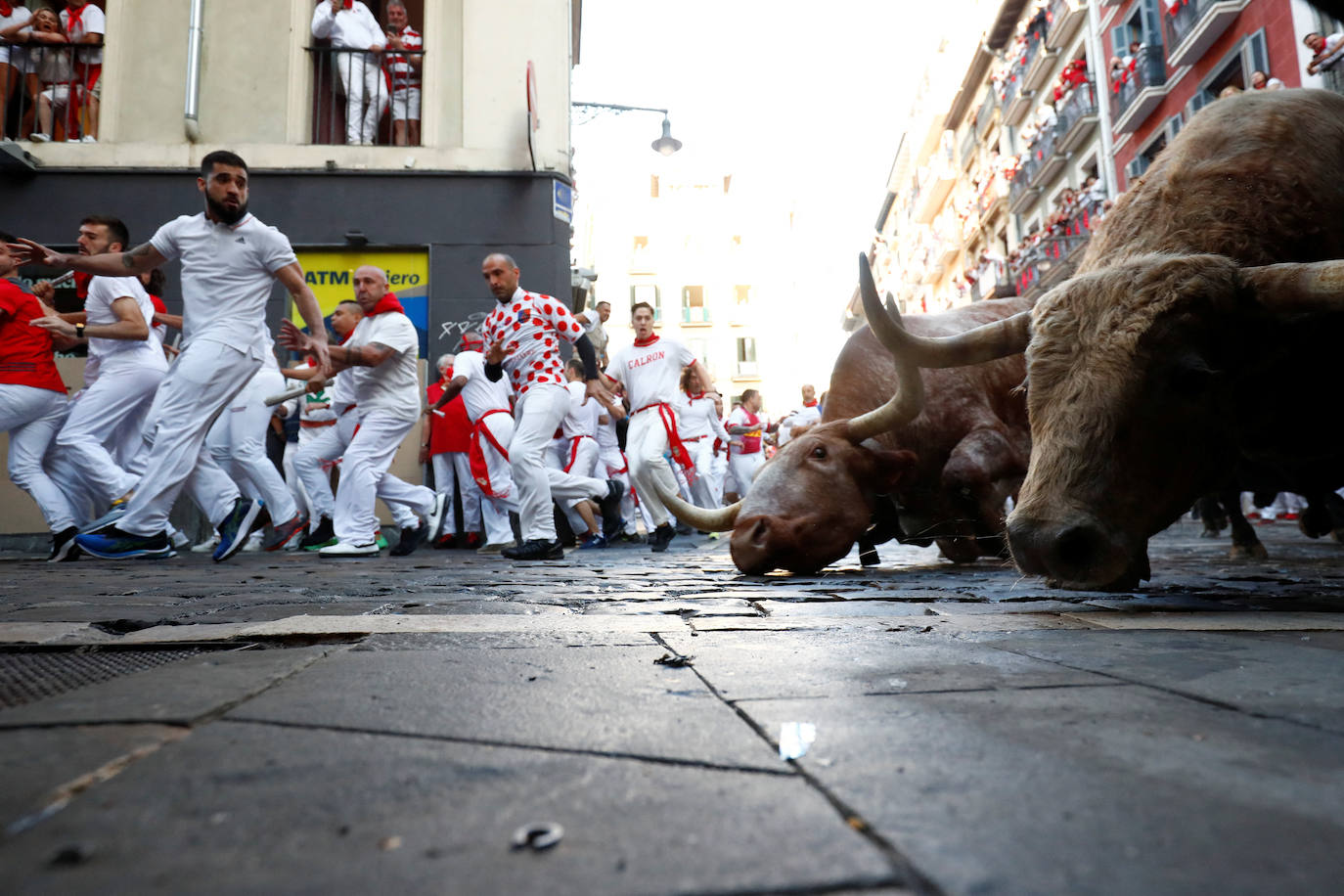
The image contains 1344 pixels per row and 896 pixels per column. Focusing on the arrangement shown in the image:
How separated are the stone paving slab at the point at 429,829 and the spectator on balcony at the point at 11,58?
1526 cm

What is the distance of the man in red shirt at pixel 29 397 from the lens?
6.42m

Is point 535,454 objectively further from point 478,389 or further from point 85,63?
point 85,63

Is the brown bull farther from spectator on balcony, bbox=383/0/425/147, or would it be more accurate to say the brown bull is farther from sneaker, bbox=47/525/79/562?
spectator on balcony, bbox=383/0/425/147

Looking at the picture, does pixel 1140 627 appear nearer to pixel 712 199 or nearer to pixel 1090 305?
pixel 1090 305

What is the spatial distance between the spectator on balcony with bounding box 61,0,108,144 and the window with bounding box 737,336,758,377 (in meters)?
46.3

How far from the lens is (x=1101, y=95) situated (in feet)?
80.8

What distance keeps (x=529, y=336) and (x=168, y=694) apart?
5.53m

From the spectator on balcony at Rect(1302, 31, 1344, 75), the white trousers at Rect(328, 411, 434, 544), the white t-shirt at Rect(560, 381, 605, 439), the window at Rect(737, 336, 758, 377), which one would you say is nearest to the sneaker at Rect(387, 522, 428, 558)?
the white trousers at Rect(328, 411, 434, 544)

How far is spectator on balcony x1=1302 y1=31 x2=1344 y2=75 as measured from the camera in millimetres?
12949

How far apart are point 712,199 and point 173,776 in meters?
61.0

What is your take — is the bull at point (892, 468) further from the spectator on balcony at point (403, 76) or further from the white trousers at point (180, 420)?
the spectator on balcony at point (403, 76)

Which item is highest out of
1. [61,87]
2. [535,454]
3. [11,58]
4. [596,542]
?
[11,58]

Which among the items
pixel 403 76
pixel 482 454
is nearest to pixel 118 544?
pixel 482 454

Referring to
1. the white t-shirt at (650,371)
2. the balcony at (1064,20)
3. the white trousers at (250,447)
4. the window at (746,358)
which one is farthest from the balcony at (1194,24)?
the window at (746,358)
